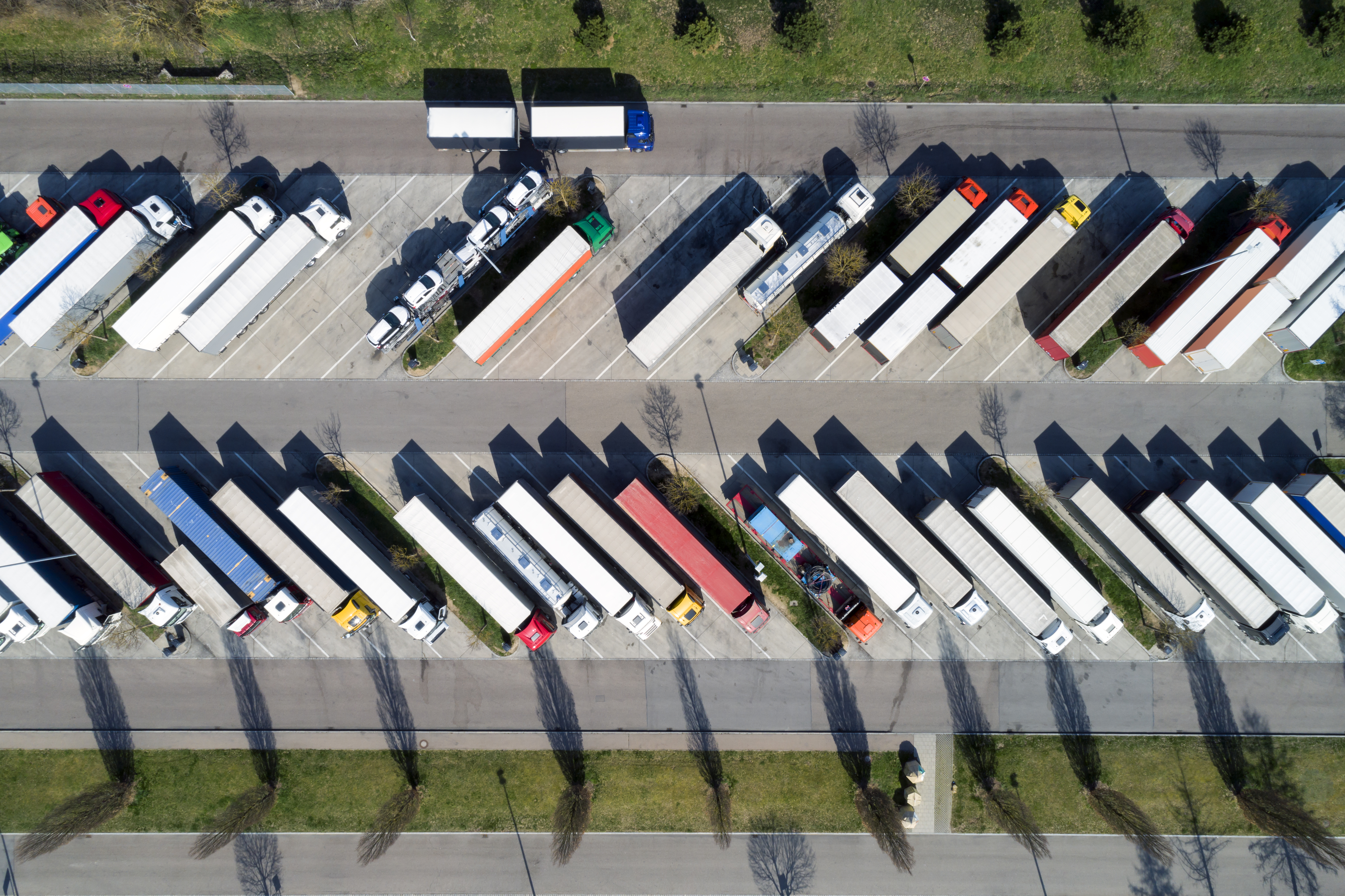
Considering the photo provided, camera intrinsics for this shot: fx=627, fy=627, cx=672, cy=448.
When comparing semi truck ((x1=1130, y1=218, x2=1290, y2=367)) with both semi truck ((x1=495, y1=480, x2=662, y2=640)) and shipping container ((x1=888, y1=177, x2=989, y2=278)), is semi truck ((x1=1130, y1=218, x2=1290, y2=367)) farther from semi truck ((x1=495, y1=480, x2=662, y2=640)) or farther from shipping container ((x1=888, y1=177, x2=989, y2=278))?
semi truck ((x1=495, y1=480, x2=662, y2=640))

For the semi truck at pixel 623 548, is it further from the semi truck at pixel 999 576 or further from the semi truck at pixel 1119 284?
the semi truck at pixel 1119 284

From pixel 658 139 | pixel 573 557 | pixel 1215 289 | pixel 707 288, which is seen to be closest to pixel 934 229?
pixel 707 288

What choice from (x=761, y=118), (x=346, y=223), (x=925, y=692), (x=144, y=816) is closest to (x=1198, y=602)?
(x=925, y=692)

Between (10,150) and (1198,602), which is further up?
(10,150)

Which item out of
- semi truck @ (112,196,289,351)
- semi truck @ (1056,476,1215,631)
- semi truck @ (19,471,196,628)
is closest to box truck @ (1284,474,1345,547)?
semi truck @ (1056,476,1215,631)

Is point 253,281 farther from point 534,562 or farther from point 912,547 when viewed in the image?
point 912,547

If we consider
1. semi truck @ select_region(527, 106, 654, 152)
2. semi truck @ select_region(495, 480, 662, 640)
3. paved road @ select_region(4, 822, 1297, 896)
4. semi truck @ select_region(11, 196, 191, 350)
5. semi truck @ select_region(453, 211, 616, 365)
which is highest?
semi truck @ select_region(527, 106, 654, 152)

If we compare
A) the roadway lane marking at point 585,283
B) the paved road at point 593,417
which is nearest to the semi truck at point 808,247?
the paved road at point 593,417

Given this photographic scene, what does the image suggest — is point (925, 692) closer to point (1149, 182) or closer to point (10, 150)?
point (1149, 182)
